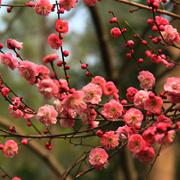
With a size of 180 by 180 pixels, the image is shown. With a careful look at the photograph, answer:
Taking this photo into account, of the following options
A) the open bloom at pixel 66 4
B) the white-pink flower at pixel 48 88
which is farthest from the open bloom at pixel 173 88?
the open bloom at pixel 66 4

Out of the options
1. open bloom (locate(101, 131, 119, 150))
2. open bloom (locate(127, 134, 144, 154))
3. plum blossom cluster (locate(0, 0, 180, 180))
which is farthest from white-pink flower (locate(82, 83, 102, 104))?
open bloom (locate(127, 134, 144, 154))

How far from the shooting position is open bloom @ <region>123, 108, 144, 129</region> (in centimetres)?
141

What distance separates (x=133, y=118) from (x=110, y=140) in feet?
0.38

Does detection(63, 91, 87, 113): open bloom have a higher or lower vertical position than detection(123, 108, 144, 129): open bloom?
higher

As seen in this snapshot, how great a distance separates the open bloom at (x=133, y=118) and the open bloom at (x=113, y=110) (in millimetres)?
54

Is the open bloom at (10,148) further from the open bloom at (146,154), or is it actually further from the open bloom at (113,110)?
the open bloom at (146,154)

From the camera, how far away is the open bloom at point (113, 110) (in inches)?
58.6

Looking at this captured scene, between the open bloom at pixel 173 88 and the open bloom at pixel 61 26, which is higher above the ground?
the open bloom at pixel 61 26

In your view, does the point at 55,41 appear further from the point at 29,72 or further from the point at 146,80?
the point at 146,80

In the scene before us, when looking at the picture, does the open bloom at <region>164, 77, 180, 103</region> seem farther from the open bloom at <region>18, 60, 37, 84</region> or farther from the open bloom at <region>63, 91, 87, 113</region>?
the open bloom at <region>18, 60, 37, 84</region>

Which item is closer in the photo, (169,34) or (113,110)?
(113,110)

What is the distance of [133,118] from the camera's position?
55.7 inches

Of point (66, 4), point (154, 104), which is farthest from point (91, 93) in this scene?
point (66, 4)

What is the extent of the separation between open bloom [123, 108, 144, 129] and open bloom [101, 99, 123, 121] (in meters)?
0.05
